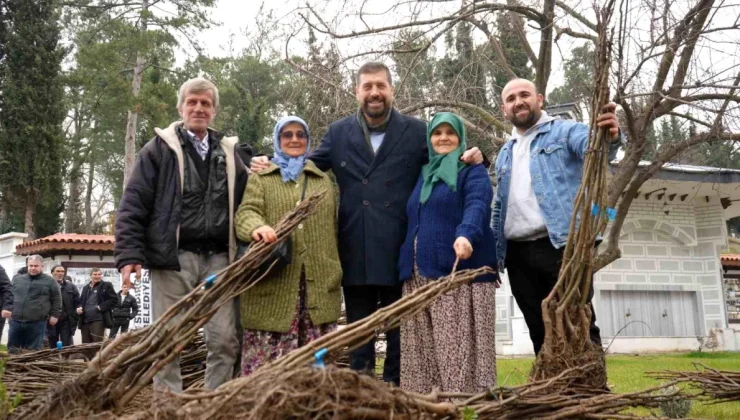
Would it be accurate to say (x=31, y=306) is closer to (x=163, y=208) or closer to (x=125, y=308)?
(x=125, y=308)

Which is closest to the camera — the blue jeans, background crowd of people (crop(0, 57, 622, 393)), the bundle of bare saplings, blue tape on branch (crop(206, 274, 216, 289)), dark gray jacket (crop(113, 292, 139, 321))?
the bundle of bare saplings

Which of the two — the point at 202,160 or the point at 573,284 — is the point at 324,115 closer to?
the point at 202,160

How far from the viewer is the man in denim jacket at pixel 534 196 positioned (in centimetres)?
353

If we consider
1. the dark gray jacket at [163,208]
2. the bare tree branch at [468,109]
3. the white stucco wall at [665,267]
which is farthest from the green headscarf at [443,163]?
the white stucco wall at [665,267]

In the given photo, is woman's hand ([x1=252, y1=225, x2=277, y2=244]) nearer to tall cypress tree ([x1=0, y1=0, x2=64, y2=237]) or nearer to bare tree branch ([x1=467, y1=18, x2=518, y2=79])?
bare tree branch ([x1=467, y1=18, x2=518, y2=79])

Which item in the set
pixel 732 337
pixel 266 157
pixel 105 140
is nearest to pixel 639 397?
pixel 266 157

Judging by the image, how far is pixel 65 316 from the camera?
38.5 feet

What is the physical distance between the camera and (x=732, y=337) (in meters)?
17.0

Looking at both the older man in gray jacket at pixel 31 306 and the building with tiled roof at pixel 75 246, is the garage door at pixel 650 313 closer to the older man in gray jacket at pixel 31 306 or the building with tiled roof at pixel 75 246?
the older man in gray jacket at pixel 31 306

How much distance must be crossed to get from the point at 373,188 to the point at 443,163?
37 cm

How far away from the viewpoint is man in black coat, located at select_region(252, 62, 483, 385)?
3.50m

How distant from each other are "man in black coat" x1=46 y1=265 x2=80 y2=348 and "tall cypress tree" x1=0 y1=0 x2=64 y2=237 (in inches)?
535

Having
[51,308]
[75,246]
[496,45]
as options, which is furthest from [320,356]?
[75,246]

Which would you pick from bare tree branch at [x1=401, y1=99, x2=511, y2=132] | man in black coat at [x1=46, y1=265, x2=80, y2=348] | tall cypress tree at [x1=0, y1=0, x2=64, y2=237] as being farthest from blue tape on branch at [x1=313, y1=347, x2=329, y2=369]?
tall cypress tree at [x1=0, y1=0, x2=64, y2=237]
